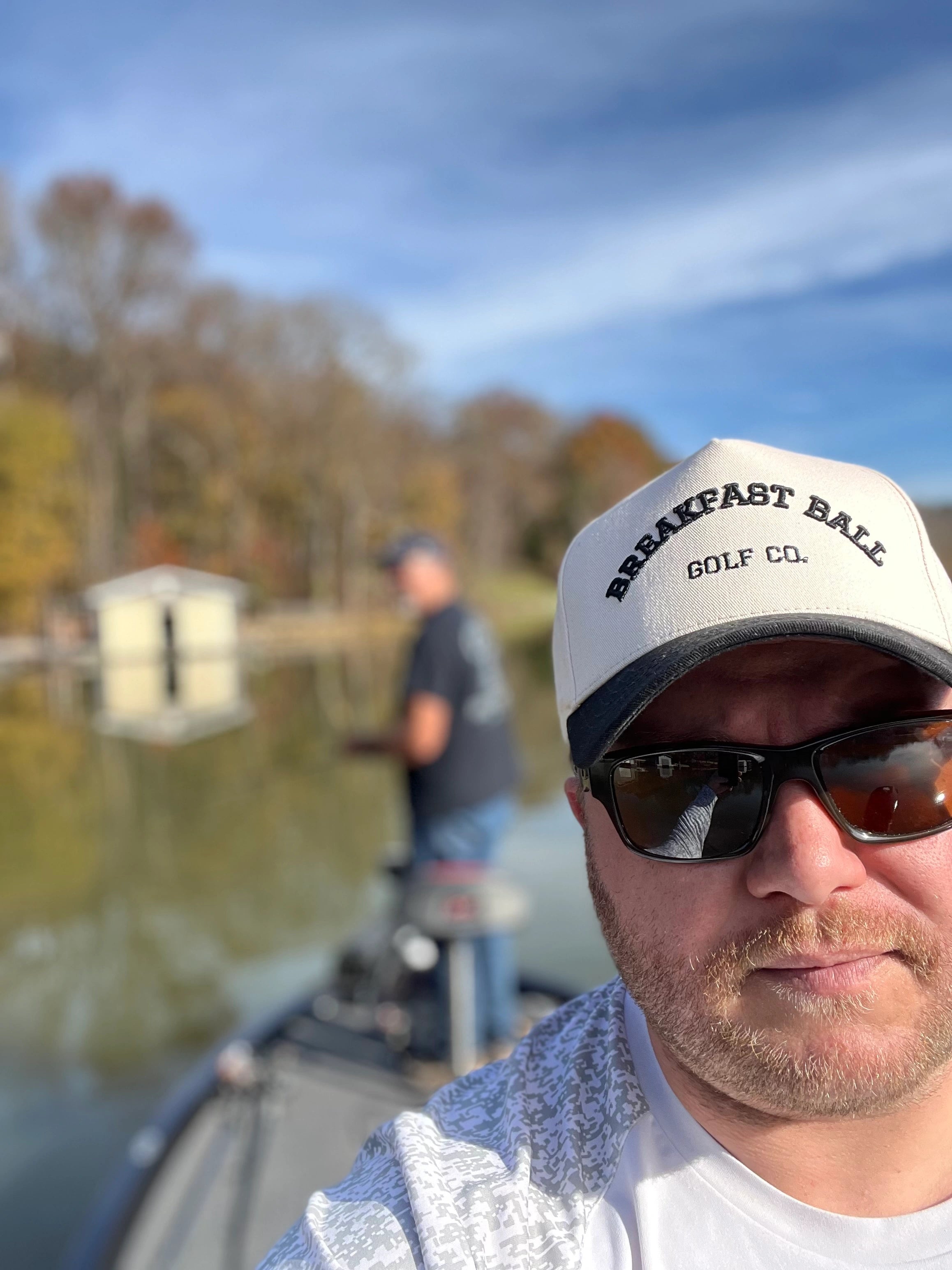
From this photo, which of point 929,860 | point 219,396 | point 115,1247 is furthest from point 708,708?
point 219,396

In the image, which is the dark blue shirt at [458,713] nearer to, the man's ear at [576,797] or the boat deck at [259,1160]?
the boat deck at [259,1160]

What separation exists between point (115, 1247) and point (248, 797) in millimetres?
9908

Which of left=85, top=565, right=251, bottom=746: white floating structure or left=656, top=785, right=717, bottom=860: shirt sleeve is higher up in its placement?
left=85, top=565, right=251, bottom=746: white floating structure

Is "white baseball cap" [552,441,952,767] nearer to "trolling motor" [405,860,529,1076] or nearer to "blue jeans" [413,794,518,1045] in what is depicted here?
"trolling motor" [405,860,529,1076]

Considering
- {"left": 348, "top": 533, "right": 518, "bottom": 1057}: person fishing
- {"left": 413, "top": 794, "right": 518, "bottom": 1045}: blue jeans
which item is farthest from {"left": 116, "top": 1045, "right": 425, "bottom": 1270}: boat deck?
{"left": 348, "top": 533, "right": 518, "bottom": 1057}: person fishing

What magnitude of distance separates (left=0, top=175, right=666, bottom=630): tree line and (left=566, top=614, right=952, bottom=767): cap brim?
30.3m

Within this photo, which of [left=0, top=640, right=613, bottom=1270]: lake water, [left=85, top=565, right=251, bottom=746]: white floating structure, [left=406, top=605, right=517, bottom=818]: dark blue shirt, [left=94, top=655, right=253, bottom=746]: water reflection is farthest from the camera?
[left=85, top=565, right=251, bottom=746]: white floating structure

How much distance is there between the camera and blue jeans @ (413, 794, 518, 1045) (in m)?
3.85

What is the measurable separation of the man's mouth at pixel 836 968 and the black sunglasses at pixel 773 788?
10 cm

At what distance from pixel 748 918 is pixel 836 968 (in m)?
0.09

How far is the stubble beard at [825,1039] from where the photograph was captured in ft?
3.13

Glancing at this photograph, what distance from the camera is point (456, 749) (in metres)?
4.02

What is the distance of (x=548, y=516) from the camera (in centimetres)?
5619

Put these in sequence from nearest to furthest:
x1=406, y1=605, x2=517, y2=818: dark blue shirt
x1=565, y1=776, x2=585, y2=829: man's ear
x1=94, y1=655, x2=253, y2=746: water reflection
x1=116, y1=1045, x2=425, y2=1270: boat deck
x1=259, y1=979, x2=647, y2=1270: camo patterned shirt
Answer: x1=259, y1=979, x2=647, y2=1270: camo patterned shirt < x1=565, y1=776, x2=585, y2=829: man's ear < x1=116, y1=1045, x2=425, y2=1270: boat deck < x1=406, y1=605, x2=517, y2=818: dark blue shirt < x1=94, y1=655, x2=253, y2=746: water reflection
